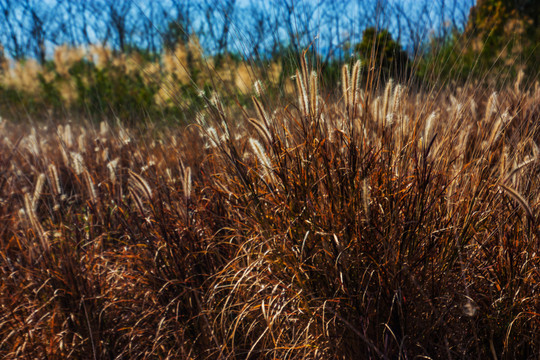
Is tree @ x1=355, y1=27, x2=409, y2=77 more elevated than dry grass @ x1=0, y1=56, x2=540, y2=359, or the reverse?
tree @ x1=355, y1=27, x2=409, y2=77

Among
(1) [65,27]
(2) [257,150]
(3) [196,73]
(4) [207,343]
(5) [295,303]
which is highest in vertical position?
(1) [65,27]

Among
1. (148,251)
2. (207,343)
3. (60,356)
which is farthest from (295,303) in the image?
(60,356)

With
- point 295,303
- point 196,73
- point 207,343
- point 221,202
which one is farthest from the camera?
point 196,73

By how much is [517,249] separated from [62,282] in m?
2.16

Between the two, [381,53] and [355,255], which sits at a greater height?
[381,53]

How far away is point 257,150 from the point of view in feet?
5.74

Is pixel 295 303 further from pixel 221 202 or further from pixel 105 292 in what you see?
pixel 105 292

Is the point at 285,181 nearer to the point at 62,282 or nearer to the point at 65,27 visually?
the point at 62,282

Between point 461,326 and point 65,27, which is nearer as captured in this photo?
point 461,326

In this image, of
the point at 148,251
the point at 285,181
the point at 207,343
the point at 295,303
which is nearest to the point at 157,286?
the point at 148,251

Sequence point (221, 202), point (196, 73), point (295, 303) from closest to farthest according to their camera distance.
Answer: point (295, 303)
point (221, 202)
point (196, 73)

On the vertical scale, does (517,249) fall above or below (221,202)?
below

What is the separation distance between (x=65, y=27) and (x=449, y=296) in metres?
18.4

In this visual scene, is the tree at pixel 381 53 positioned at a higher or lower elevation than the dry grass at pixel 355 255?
higher
